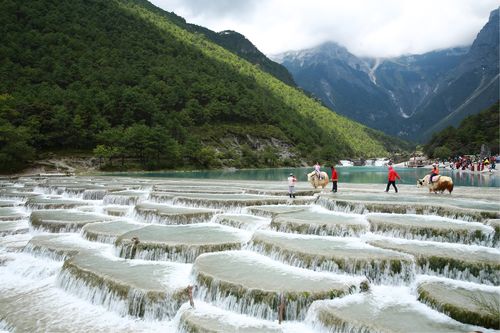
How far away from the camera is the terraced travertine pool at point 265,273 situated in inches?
420

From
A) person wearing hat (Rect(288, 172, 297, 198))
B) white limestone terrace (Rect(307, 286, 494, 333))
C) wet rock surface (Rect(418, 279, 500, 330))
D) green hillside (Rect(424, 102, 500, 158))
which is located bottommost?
white limestone terrace (Rect(307, 286, 494, 333))

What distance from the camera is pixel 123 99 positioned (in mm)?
111312

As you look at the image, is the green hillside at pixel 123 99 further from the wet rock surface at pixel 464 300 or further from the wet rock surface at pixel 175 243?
the wet rock surface at pixel 464 300

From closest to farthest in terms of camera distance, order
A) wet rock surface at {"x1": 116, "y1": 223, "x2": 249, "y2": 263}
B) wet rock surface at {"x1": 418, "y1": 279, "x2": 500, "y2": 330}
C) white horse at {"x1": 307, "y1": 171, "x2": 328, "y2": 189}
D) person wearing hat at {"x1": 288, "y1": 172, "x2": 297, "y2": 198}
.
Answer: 1. wet rock surface at {"x1": 418, "y1": 279, "x2": 500, "y2": 330}
2. wet rock surface at {"x1": 116, "y1": 223, "x2": 249, "y2": 263}
3. person wearing hat at {"x1": 288, "y1": 172, "x2": 297, "y2": 198}
4. white horse at {"x1": 307, "y1": 171, "x2": 328, "y2": 189}

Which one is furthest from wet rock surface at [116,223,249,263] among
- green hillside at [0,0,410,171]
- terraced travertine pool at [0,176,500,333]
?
green hillside at [0,0,410,171]

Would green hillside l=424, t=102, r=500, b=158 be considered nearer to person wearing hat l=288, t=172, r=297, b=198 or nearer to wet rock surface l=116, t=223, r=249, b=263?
person wearing hat l=288, t=172, r=297, b=198

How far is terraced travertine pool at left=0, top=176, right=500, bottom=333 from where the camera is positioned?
10.7m

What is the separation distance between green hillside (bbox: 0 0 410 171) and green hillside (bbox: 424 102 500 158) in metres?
44.6

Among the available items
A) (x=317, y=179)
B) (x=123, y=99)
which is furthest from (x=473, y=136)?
(x=317, y=179)

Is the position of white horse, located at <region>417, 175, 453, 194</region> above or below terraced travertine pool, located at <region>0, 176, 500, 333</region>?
above

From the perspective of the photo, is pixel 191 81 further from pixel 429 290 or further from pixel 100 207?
pixel 429 290

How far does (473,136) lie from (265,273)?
467ft

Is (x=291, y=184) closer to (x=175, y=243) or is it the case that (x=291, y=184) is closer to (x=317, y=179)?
(x=317, y=179)

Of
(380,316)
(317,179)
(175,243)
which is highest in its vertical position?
(317,179)
